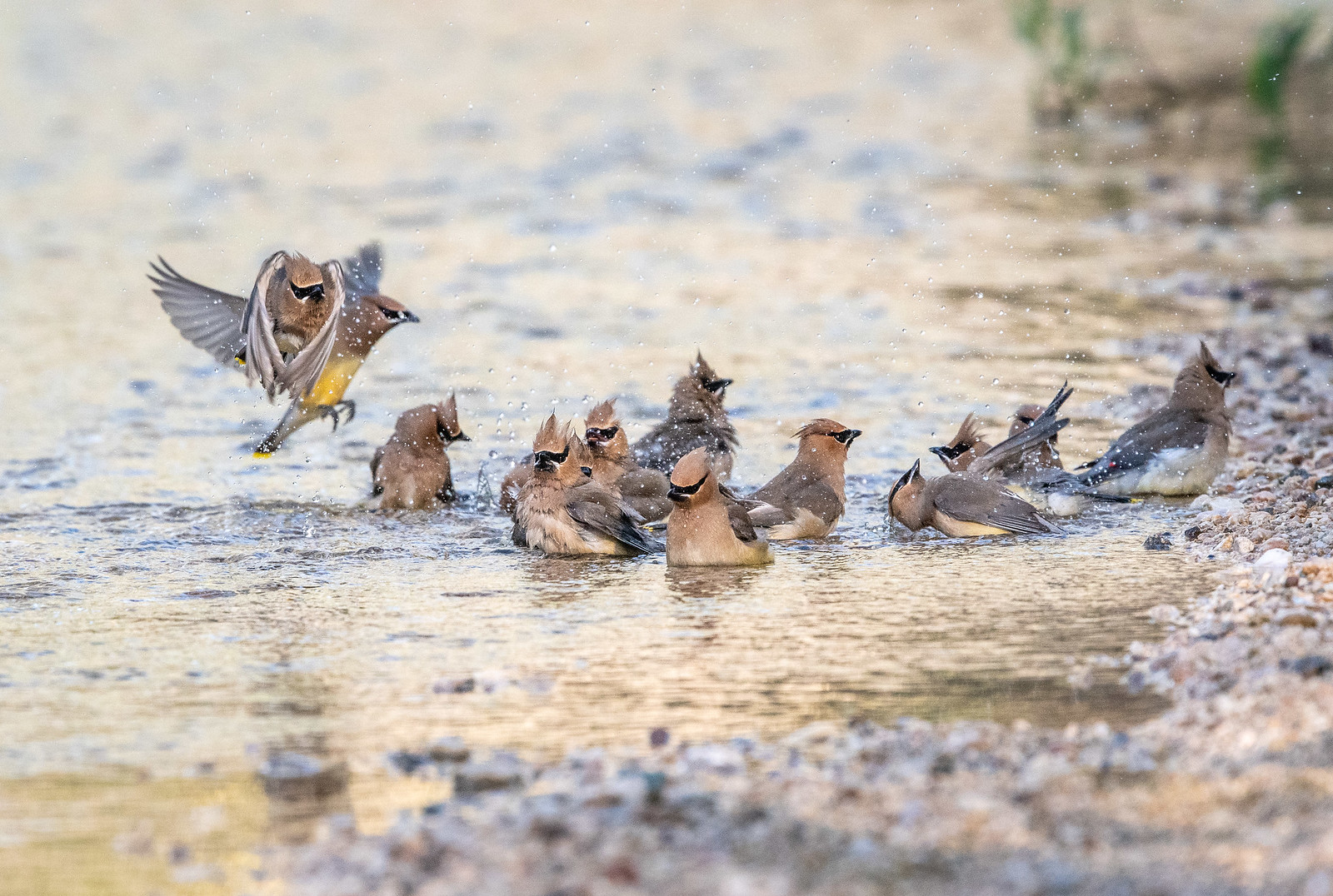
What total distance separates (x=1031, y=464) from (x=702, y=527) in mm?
2071

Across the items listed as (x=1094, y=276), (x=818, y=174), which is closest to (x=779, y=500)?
(x=1094, y=276)

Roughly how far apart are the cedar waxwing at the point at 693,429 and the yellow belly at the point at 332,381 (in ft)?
4.78

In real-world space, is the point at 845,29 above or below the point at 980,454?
above

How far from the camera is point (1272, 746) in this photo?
4.27 meters

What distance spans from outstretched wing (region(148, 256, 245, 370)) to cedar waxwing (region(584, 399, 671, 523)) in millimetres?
1744

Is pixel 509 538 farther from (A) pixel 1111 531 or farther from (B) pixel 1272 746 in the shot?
(B) pixel 1272 746

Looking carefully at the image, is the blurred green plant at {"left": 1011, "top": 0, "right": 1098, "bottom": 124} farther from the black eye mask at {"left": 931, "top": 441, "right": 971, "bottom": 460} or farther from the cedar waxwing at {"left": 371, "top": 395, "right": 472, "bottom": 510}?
the cedar waxwing at {"left": 371, "top": 395, "right": 472, "bottom": 510}

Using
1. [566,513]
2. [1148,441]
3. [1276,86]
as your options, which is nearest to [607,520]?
[566,513]

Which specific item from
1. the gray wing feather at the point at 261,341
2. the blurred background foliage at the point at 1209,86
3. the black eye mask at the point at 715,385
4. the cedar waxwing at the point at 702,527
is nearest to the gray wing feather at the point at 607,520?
the cedar waxwing at the point at 702,527

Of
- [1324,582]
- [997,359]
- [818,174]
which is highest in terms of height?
[818,174]

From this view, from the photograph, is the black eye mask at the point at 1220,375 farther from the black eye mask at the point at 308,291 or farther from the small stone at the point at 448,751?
the small stone at the point at 448,751

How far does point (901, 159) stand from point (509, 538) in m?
12.5

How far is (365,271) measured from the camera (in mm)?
8555

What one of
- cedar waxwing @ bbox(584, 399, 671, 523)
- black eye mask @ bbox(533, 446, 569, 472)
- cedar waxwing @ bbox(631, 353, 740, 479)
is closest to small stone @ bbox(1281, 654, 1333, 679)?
black eye mask @ bbox(533, 446, 569, 472)
